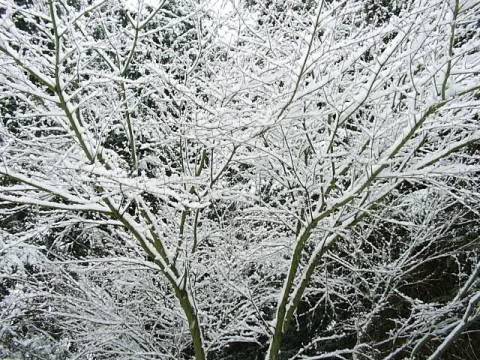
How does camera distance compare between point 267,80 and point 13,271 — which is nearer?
point 267,80

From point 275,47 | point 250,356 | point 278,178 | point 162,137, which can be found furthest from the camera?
point 250,356

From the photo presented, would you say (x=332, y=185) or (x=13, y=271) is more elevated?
(x=332, y=185)

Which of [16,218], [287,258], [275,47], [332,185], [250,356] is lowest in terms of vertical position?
[250,356]

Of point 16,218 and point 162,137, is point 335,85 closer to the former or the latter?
point 162,137

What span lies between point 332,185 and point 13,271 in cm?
449

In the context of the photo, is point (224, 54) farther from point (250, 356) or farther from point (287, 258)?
point (250, 356)

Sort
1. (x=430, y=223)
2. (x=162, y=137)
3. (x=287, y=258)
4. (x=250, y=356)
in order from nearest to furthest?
(x=162, y=137) → (x=287, y=258) → (x=430, y=223) → (x=250, y=356)

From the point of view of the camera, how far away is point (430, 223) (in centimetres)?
545

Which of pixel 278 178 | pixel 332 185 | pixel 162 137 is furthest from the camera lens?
pixel 162 137

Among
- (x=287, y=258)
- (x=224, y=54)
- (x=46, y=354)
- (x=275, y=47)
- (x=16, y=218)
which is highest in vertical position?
(x=224, y=54)

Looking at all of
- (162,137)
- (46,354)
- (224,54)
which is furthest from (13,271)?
(224,54)

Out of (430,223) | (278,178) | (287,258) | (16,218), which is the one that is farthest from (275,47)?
(16,218)

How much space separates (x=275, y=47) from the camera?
3.07 metres

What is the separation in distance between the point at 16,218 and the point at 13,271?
4.81ft
